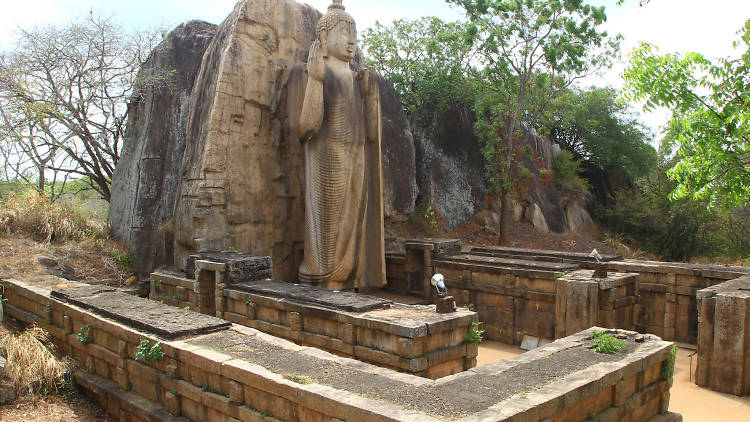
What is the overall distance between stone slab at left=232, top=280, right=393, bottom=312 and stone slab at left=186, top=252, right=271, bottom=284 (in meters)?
0.17

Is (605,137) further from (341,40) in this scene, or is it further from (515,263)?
(341,40)

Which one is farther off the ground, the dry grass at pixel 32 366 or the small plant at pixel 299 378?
the small plant at pixel 299 378

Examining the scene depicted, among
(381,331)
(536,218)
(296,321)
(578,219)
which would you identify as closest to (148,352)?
(296,321)

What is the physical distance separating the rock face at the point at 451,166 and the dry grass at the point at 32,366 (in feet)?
36.5

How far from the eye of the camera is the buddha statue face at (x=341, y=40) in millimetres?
9117

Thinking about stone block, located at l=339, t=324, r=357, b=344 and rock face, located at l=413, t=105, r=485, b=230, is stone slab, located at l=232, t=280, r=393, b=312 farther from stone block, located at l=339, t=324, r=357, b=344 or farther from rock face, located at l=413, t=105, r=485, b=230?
rock face, located at l=413, t=105, r=485, b=230

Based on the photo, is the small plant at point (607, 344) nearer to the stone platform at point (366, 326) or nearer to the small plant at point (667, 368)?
the small plant at point (667, 368)

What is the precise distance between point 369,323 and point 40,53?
1061 centimetres

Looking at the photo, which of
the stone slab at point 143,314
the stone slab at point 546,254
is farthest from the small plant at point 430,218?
the stone slab at point 143,314

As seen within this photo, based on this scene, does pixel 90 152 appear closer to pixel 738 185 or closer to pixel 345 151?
pixel 345 151

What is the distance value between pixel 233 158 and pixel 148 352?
4829 mm

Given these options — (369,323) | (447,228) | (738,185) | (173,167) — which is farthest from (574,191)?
(369,323)

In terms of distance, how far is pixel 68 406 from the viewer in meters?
5.89

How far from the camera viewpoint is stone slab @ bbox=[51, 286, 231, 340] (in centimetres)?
552
